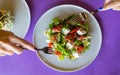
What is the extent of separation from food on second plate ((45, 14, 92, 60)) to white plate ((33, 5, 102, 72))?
0.8 inches

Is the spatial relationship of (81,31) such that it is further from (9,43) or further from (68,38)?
(9,43)

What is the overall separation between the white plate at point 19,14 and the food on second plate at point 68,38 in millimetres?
98

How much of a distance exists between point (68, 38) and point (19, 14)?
237 millimetres

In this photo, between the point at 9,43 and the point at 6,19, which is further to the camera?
the point at 6,19

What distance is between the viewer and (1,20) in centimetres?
116

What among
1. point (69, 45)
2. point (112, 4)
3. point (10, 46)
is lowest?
point (10, 46)

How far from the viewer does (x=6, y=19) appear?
3.79 ft

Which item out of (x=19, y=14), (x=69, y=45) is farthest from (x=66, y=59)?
(x=19, y=14)

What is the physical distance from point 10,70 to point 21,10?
0.27m

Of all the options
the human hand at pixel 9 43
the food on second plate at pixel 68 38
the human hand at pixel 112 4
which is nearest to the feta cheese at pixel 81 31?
the food on second plate at pixel 68 38

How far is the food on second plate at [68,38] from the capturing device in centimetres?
112

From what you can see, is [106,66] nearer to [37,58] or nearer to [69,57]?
[69,57]

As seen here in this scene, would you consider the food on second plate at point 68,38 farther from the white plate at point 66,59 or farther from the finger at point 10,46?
the finger at point 10,46

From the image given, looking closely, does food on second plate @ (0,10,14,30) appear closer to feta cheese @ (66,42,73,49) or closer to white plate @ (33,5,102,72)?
white plate @ (33,5,102,72)
